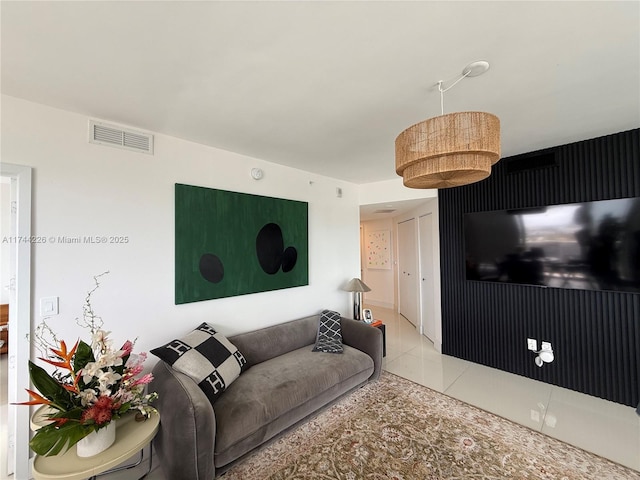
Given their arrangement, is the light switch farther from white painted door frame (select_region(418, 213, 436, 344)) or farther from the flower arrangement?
white painted door frame (select_region(418, 213, 436, 344))

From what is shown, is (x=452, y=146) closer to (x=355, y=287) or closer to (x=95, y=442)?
(x=95, y=442)

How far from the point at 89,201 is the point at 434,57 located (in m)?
2.50

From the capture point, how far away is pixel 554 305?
2762 millimetres

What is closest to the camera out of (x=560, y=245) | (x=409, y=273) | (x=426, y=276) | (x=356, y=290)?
(x=560, y=245)

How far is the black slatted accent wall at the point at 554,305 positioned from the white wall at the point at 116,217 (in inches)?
101

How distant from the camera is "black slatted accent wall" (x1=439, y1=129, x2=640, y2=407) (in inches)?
94.8

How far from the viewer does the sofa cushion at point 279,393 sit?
1725mm

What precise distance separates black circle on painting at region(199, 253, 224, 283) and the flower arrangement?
1.04 m

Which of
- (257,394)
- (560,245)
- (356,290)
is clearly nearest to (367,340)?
(356,290)

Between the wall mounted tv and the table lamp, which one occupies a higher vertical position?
the wall mounted tv

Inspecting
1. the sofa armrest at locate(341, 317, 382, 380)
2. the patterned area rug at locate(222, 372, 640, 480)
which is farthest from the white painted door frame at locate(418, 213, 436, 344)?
the patterned area rug at locate(222, 372, 640, 480)

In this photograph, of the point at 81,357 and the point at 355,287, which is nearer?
the point at 81,357

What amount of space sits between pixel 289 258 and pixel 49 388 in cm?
219

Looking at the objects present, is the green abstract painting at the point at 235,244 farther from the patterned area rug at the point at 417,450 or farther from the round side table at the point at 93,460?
the patterned area rug at the point at 417,450
